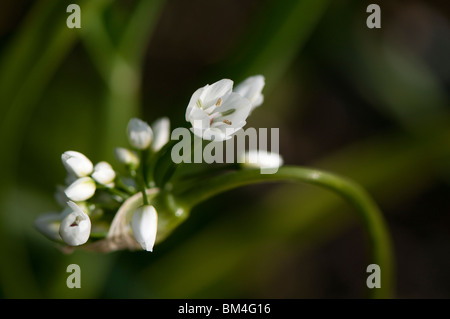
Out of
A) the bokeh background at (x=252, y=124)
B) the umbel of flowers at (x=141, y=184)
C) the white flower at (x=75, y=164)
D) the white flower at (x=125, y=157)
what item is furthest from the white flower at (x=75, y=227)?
the bokeh background at (x=252, y=124)

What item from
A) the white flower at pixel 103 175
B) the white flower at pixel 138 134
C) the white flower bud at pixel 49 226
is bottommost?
the white flower bud at pixel 49 226

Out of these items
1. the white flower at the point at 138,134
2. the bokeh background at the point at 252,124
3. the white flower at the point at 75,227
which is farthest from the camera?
the bokeh background at the point at 252,124

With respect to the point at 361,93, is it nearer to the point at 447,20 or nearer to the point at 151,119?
the point at 447,20

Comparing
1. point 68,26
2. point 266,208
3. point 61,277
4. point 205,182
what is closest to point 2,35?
point 68,26

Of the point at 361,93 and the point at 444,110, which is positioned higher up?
the point at 361,93

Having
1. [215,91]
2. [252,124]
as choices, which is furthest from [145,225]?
[252,124]

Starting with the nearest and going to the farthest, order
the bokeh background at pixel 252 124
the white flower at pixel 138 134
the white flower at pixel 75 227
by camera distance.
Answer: the white flower at pixel 75 227 → the white flower at pixel 138 134 → the bokeh background at pixel 252 124

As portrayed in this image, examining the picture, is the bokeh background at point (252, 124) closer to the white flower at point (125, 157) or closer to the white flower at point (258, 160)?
the white flower at point (125, 157)

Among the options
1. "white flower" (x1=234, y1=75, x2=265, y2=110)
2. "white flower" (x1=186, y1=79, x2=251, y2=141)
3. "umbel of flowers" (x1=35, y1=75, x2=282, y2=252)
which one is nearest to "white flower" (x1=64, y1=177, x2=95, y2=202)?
"umbel of flowers" (x1=35, y1=75, x2=282, y2=252)
